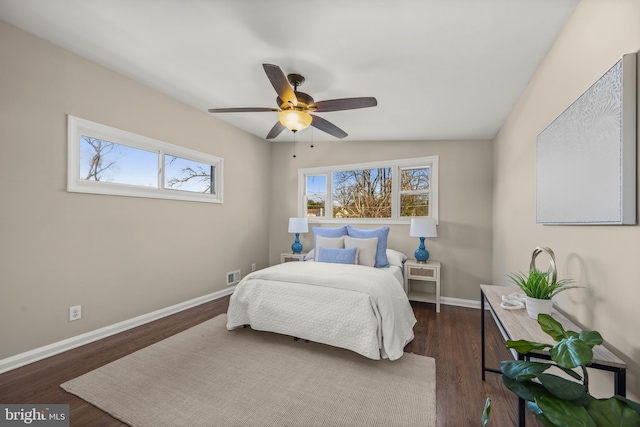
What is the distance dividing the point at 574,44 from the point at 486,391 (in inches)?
88.5

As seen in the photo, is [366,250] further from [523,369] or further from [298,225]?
[523,369]

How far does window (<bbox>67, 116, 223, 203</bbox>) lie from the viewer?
2.53 m

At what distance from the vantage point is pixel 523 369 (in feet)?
2.85

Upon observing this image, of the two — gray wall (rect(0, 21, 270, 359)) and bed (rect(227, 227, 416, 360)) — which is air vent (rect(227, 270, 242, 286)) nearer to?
gray wall (rect(0, 21, 270, 359))

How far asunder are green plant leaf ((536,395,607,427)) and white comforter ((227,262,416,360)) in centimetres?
147

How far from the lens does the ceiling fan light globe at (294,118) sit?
2.39 meters

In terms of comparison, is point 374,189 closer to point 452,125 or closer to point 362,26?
point 452,125

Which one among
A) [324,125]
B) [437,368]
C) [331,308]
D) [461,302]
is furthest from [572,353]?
[461,302]

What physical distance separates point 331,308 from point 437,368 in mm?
947

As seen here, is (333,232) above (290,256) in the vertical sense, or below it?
above

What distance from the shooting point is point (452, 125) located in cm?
343

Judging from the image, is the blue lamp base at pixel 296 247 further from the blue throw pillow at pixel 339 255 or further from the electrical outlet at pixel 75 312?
the electrical outlet at pixel 75 312

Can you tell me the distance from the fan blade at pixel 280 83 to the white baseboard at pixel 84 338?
2747 millimetres

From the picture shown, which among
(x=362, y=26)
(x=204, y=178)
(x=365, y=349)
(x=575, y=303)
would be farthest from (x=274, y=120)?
(x=575, y=303)
